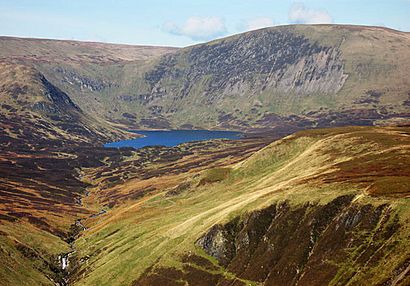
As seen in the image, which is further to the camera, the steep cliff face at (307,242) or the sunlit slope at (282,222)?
the sunlit slope at (282,222)

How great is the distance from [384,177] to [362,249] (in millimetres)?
30017

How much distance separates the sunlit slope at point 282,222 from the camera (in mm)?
89875

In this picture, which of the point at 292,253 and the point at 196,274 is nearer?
the point at 292,253

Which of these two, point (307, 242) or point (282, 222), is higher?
point (282, 222)

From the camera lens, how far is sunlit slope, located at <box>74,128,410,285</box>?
3538 inches

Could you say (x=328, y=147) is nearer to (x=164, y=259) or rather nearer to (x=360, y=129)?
(x=360, y=129)

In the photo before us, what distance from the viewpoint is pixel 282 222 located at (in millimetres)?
112938

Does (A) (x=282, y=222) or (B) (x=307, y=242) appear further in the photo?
(A) (x=282, y=222)

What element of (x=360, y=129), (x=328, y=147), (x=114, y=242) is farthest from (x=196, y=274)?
(x=360, y=129)

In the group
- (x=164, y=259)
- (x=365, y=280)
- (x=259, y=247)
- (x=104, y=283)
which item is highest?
(x=365, y=280)

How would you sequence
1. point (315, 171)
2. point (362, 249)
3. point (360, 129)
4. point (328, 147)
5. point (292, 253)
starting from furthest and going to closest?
point (360, 129) → point (328, 147) → point (315, 171) → point (292, 253) → point (362, 249)

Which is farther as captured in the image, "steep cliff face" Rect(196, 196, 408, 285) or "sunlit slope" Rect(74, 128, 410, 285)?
"sunlit slope" Rect(74, 128, 410, 285)

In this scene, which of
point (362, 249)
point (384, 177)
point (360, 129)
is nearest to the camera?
point (362, 249)

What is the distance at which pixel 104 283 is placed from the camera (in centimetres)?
12900
